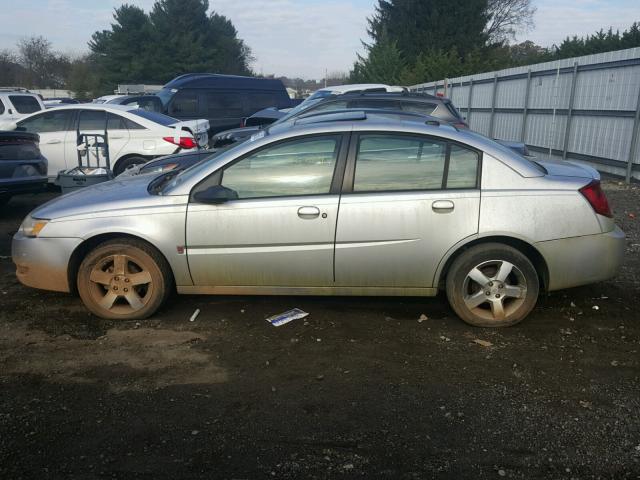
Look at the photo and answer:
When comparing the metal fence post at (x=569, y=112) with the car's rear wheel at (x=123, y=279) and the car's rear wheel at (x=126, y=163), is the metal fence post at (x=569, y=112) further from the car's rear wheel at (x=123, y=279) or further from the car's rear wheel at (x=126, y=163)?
the car's rear wheel at (x=123, y=279)

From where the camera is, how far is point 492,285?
4.25m

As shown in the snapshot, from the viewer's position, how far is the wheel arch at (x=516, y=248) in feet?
13.9

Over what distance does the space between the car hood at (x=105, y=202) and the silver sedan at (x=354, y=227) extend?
0.06 feet

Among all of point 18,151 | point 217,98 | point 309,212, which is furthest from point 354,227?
point 217,98

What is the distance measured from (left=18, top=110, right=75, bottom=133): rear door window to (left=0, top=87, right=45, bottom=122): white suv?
3.96 metres

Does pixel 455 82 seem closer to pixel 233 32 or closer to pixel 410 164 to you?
pixel 410 164

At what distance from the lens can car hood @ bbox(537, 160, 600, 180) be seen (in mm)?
4449

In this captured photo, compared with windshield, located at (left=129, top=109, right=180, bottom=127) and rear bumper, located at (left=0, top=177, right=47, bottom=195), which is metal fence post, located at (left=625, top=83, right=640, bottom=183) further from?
rear bumper, located at (left=0, top=177, right=47, bottom=195)

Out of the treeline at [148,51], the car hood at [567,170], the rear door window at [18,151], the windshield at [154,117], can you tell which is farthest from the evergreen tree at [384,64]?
the car hood at [567,170]

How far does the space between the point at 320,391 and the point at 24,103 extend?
14203mm

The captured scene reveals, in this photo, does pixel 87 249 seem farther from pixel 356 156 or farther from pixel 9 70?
pixel 9 70

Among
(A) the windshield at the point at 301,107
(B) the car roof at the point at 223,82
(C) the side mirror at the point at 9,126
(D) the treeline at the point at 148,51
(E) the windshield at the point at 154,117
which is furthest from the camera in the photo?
(D) the treeline at the point at 148,51

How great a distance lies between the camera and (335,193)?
425cm

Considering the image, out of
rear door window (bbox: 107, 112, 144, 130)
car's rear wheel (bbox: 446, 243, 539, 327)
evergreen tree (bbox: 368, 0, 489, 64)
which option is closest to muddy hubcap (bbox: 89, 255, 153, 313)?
car's rear wheel (bbox: 446, 243, 539, 327)
